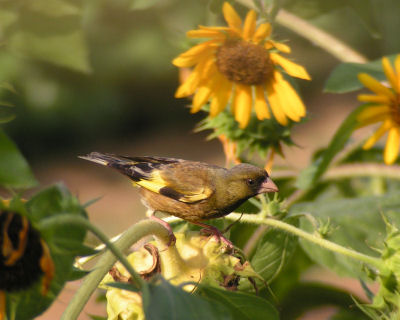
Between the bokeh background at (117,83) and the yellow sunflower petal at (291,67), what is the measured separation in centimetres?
12

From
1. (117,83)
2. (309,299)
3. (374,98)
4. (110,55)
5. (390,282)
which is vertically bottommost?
(117,83)

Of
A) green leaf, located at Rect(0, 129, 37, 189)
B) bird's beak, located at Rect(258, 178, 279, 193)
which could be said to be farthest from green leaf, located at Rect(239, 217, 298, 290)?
green leaf, located at Rect(0, 129, 37, 189)

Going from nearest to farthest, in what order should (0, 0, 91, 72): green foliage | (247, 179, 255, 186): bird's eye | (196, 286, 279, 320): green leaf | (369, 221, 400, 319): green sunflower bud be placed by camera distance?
(196, 286, 279, 320): green leaf → (369, 221, 400, 319): green sunflower bud → (247, 179, 255, 186): bird's eye → (0, 0, 91, 72): green foliage

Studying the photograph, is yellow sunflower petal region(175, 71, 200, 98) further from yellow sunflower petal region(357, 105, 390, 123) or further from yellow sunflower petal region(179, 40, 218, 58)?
yellow sunflower petal region(357, 105, 390, 123)

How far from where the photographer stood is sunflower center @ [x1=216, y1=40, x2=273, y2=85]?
97cm

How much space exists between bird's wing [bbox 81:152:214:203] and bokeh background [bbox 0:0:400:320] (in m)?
0.20

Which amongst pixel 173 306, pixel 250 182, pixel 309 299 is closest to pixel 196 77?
pixel 250 182

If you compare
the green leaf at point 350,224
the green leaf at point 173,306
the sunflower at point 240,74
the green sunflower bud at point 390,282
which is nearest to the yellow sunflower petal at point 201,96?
the sunflower at point 240,74

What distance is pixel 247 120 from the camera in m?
0.98

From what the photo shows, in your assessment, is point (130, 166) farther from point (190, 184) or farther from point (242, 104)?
point (242, 104)

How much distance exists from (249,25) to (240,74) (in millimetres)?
89

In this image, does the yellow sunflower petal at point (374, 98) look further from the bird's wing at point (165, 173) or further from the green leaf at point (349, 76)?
the bird's wing at point (165, 173)

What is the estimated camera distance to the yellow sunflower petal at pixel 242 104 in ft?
3.19

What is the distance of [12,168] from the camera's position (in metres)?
0.47
